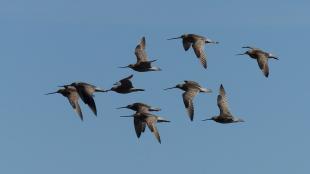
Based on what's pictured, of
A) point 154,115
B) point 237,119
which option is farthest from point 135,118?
point 237,119

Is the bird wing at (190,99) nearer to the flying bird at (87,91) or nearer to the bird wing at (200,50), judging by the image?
the bird wing at (200,50)

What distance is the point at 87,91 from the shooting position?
6844 cm

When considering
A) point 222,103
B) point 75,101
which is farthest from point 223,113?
point 75,101

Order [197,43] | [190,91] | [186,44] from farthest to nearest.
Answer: [186,44]
[197,43]
[190,91]

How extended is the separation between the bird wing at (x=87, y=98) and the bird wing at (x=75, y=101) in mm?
2010

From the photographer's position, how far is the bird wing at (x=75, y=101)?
70800mm

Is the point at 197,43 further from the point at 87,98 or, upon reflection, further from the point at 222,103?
the point at 87,98

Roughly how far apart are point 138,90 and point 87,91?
4406 millimetres

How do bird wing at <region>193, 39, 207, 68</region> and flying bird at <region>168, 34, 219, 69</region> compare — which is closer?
bird wing at <region>193, 39, 207, 68</region>

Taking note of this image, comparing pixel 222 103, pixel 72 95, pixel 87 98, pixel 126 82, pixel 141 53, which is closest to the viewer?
pixel 87 98

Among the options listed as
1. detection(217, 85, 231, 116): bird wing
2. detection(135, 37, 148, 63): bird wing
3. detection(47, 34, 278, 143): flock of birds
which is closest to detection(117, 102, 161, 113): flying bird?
detection(47, 34, 278, 143): flock of birds

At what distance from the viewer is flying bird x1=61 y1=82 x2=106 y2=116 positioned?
6706 cm

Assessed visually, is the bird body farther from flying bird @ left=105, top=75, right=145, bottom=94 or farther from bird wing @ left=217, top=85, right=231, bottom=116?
bird wing @ left=217, top=85, right=231, bottom=116

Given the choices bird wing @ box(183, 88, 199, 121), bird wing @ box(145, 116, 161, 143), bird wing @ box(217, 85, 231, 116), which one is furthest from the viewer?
bird wing @ box(217, 85, 231, 116)
